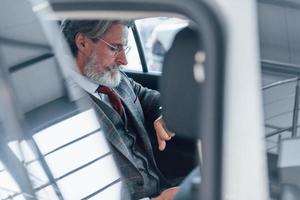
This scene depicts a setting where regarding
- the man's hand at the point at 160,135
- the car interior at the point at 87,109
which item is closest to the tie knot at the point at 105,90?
the man's hand at the point at 160,135

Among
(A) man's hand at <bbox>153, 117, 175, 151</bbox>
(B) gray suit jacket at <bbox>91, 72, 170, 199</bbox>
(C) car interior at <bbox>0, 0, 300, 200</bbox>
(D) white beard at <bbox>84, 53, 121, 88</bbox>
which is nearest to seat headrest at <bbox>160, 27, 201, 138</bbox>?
(C) car interior at <bbox>0, 0, 300, 200</bbox>

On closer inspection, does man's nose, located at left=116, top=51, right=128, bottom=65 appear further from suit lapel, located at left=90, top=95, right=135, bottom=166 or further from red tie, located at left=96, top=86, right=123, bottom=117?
suit lapel, located at left=90, top=95, right=135, bottom=166

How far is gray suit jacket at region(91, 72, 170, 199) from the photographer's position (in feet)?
7.66

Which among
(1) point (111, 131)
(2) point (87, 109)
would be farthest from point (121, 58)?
(2) point (87, 109)

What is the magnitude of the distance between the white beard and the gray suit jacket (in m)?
0.11

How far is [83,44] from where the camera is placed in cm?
249

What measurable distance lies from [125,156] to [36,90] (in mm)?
784

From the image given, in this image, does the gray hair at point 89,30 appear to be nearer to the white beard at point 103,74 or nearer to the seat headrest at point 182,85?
the white beard at point 103,74

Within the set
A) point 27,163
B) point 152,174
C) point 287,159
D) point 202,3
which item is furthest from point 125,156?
point 202,3

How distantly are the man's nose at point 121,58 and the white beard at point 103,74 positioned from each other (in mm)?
46

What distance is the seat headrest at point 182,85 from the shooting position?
1401 mm

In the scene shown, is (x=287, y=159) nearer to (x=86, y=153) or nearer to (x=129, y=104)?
(x=86, y=153)

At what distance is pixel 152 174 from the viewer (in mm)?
2592

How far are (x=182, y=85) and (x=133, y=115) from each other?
1288 millimetres
